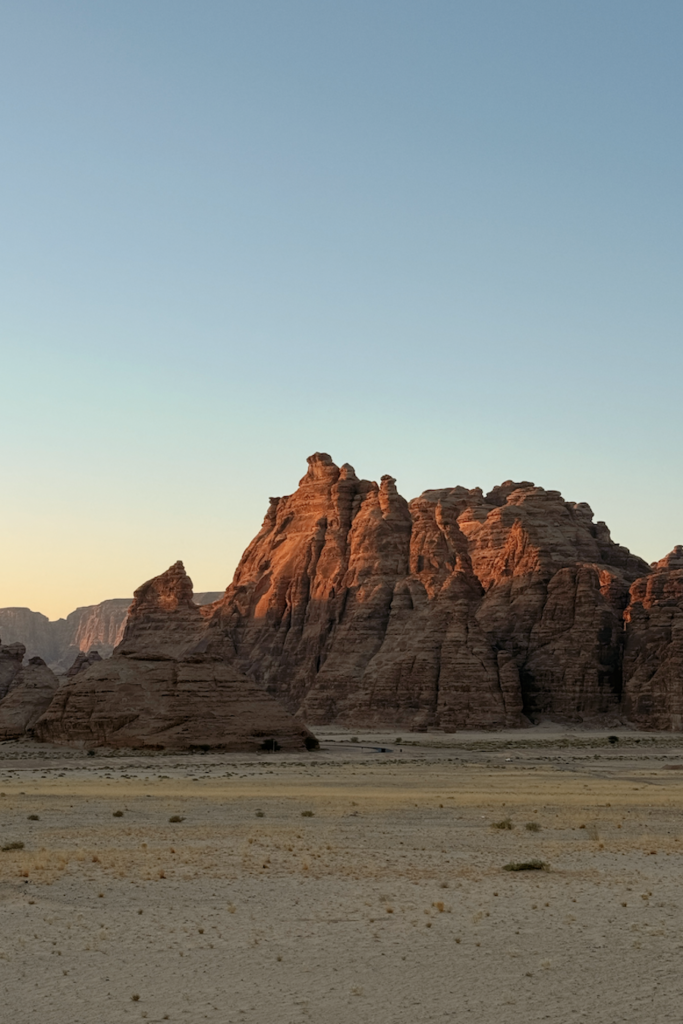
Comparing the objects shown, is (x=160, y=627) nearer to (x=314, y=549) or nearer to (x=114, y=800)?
(x=314, y=549)

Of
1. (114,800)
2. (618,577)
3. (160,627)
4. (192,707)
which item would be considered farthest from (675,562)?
(114,800)

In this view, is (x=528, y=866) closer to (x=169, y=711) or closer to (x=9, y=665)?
(x=169, y=711)

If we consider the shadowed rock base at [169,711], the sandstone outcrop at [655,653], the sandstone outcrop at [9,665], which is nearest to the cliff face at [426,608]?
the sandstone outcrop at [655,653]

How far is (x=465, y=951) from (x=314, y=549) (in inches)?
5006

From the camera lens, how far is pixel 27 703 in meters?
75.5

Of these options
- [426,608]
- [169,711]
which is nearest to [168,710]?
[169,711]

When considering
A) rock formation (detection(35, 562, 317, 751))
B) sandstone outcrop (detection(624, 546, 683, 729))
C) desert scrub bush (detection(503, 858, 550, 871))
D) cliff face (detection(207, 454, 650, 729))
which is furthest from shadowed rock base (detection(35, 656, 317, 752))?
sandstone outcrop (detection(624, 546, 683, 729))

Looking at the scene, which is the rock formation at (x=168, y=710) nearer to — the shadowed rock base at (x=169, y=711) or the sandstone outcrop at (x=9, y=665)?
the shadowed rock base at (x=169, y=711)

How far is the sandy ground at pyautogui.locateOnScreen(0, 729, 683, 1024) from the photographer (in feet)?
44.8

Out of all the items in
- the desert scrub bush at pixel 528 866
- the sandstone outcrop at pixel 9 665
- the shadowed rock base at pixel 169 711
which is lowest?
the desert scrub bush at pixel 528 866

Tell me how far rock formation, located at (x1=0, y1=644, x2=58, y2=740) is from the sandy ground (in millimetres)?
33847

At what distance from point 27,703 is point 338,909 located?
2391 inches

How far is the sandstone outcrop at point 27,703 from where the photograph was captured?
72562 mm

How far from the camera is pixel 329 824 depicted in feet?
102
